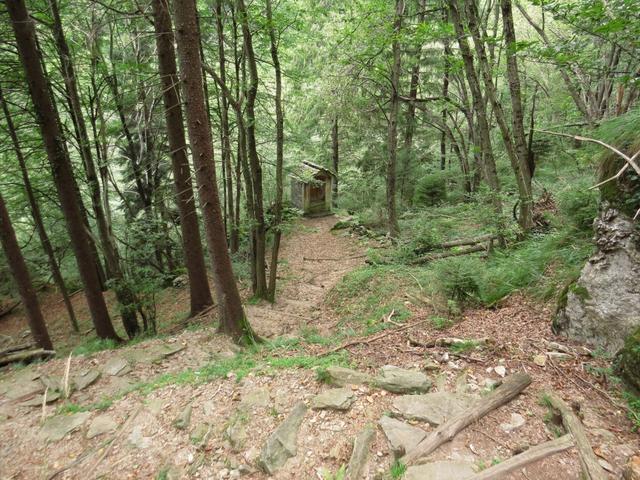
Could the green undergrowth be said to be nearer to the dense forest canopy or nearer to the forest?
the forest

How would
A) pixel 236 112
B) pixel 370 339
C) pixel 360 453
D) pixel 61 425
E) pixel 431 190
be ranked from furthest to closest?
pixel 431 190, pixel 236 112, pixel 370 339, pixel 61 425, pixel 360 453

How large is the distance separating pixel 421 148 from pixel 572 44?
30.4 feet

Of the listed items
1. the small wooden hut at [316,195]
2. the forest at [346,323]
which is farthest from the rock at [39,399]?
the small wooden hut at [316,195]

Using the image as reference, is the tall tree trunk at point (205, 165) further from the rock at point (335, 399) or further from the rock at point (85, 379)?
the rock at point (335, 399)

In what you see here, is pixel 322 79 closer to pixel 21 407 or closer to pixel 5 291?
pixel 21 407

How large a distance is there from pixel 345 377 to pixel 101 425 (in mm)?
2764

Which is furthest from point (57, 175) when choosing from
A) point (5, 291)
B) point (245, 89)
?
point (5, 291)

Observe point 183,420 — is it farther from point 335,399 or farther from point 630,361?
point 630,361

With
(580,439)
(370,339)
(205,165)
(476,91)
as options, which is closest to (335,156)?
(476,91)

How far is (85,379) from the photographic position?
15.6 ft

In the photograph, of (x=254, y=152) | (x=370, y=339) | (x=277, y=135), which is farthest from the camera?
(x=277, y=135)

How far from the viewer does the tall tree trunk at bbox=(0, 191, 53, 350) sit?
6.52 metres

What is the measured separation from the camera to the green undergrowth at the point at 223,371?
158 inches

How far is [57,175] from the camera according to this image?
6.52 meters
